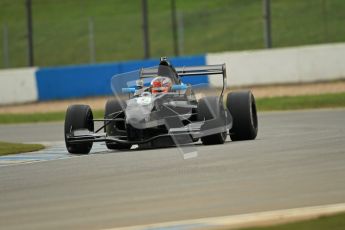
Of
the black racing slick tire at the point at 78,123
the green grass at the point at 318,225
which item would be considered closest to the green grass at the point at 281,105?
the black racing slick tire at the point at 78,123

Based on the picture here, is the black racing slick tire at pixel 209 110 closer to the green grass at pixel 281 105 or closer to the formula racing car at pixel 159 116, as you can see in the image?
the formula racing car at pixel 159 116

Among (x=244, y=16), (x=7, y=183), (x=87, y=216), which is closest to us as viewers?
(x=87, y=216)

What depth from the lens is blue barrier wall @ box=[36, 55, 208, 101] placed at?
98.2ft

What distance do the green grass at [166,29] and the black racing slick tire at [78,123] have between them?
67.0ft

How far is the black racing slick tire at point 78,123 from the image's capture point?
15.1 m

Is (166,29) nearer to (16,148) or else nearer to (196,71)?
(16,148)

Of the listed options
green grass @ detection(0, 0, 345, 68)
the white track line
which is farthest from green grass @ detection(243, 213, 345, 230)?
green grass @ detection(0, 0, 345, 68)

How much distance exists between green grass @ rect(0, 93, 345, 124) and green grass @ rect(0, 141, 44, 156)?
7883mm

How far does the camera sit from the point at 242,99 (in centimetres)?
1553

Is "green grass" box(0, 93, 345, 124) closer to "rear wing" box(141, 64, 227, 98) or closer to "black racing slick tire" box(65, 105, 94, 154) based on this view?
"rear wing" box(141, 64, 227, 98)

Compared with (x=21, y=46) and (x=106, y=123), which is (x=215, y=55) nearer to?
(x=106, y=123)

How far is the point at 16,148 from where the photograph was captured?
1714 centimetres

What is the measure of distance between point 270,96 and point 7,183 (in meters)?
16.7

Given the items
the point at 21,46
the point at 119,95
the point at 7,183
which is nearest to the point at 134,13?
the point at 21,46
